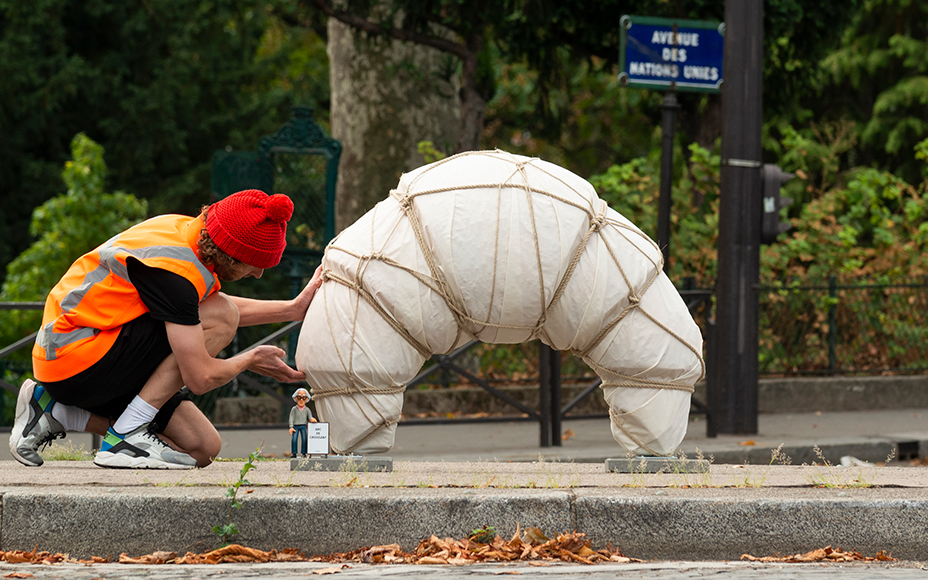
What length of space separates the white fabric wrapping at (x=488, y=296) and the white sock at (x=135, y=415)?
0.64 m

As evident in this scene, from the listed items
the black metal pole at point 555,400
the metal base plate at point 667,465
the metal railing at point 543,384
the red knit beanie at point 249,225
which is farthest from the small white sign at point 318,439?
the black metal pole at point 555,400

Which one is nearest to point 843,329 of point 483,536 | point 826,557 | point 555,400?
point 555,400

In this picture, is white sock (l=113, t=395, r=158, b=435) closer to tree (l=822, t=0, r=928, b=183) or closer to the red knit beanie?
the red knit beanie

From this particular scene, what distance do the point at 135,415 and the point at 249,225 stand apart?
2.92ft

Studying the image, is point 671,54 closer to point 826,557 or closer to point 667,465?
point 667,465

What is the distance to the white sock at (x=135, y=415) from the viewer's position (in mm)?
3855

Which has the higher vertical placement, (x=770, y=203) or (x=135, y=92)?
(x=135, y=92)

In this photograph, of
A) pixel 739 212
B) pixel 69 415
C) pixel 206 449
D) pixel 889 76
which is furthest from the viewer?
pixel 889 76

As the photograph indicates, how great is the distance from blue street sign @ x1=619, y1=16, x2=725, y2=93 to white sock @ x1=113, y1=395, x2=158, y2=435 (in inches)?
202

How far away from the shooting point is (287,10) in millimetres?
13680

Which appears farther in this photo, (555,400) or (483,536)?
(555,400)

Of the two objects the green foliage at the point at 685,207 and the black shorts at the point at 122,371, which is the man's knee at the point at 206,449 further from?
the green foliage at the point at 685,207

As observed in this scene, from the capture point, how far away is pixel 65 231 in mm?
12547

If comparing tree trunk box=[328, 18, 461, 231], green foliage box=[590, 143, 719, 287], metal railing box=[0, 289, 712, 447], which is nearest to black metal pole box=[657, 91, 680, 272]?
metal railing box=[0, 289, 712, 447]
